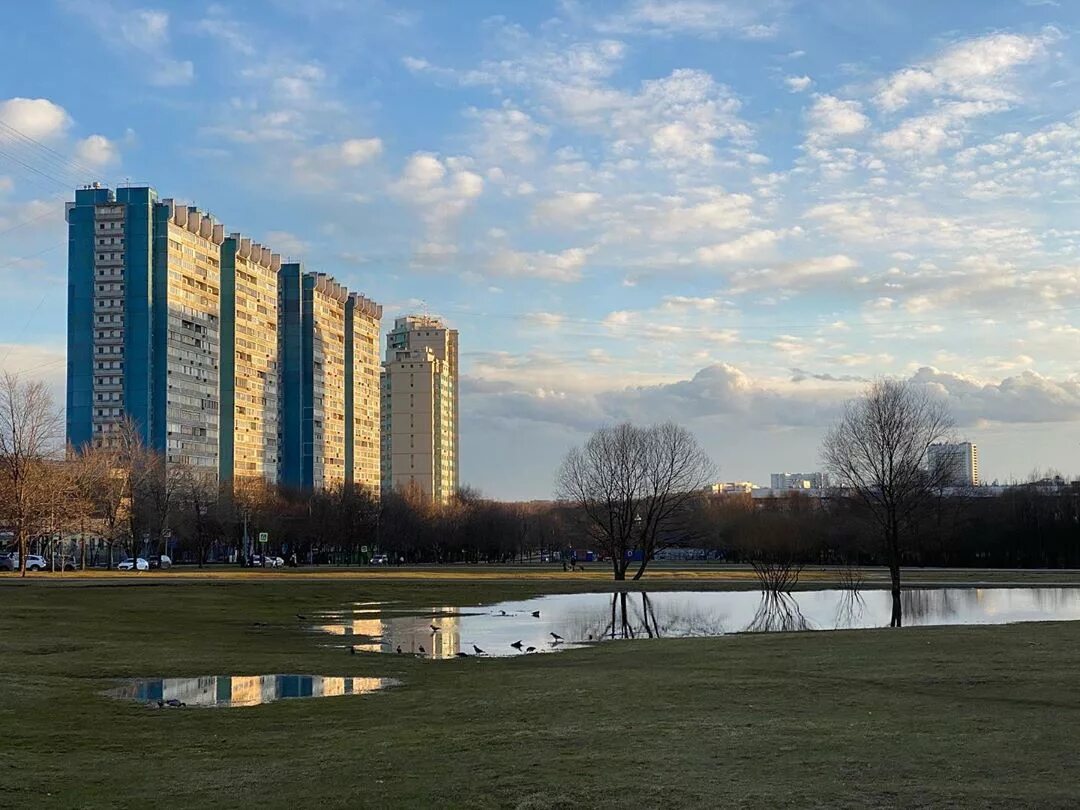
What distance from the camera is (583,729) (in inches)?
593

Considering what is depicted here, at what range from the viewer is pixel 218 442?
496ft

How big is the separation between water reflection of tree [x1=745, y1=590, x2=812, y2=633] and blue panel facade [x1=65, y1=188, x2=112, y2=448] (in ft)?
348

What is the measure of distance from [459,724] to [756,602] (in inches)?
1556

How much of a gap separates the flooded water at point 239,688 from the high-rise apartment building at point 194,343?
103770mm

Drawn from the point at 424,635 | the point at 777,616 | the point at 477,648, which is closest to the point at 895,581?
the point at 777,616

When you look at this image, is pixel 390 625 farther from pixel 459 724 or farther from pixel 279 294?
pixel 279 294

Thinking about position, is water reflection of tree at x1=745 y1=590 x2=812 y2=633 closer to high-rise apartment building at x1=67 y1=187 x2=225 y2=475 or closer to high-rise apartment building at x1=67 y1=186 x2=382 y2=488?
high-rise apartment building at x1=67 y1=186 x2=382 y2=488

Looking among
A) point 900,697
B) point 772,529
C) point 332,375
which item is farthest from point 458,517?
point 900,697

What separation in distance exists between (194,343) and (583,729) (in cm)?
13783

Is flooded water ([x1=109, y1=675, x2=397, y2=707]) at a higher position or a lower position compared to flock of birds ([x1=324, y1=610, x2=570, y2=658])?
higher

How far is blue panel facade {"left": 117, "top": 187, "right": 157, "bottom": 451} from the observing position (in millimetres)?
137125

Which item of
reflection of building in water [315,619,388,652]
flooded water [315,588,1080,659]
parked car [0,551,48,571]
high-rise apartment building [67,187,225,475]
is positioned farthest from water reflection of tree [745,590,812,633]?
high-rise apartment building [67,187,225,475]

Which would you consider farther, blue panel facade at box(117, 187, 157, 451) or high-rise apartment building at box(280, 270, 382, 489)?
high-rise apartment building at box(280, 270, 382, 489)

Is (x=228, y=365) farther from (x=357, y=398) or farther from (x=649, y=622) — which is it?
(x=649, y=622)
